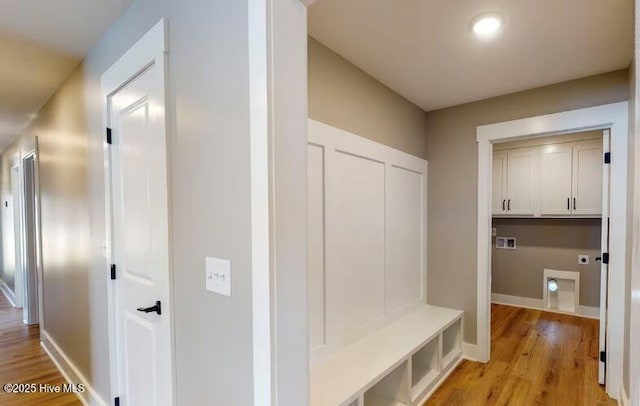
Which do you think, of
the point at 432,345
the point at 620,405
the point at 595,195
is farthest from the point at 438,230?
the point at 595,195

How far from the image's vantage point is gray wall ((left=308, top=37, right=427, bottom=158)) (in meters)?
1.90

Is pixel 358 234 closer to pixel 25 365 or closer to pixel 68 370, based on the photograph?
pixel 68 370

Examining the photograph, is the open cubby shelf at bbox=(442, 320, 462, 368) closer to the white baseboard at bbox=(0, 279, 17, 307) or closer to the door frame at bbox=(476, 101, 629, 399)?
the door frame at bbox=(476, 101, 629, 399)

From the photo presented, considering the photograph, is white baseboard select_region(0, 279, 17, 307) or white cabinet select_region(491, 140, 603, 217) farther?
white baseboard select_region(0, 279, 17, 307)

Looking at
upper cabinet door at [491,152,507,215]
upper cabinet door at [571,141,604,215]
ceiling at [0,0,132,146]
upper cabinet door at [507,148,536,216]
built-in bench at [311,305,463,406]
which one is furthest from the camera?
upper cabinet door at [491,152,507,215]

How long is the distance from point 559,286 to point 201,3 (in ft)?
16.8

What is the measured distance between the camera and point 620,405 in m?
2.12

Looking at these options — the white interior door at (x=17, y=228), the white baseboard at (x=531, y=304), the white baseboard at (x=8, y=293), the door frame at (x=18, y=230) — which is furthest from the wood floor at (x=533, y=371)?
the white baseboard at (x=8, y=293)

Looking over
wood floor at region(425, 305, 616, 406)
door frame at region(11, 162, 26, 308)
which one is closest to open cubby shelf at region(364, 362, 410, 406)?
wood floor at region(425, 305, 616, 406)

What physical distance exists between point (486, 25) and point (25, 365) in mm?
4364

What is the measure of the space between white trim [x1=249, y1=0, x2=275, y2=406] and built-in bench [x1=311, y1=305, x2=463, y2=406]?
32.2 inches

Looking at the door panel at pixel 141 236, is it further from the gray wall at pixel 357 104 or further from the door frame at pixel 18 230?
the door frame at pixel 18 230

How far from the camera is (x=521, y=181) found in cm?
430

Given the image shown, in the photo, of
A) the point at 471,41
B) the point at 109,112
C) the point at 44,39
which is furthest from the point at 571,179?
the point at 44,39
